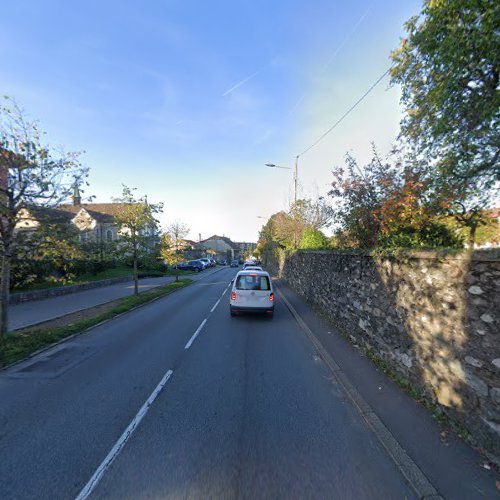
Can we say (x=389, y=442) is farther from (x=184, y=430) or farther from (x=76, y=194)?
(x=76, y=194)

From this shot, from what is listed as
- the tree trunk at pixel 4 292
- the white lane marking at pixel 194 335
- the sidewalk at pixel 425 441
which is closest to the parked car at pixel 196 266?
the white lane marking at pixel 194 335

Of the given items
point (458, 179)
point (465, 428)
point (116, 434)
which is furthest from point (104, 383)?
point (458, 179)

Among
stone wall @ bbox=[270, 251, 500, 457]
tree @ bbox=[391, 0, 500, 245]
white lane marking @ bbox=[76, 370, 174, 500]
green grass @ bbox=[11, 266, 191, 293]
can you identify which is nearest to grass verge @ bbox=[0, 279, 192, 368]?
green grass @ bbox=[11, 266, 191, 293]

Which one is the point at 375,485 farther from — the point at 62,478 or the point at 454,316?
the point at 62,478

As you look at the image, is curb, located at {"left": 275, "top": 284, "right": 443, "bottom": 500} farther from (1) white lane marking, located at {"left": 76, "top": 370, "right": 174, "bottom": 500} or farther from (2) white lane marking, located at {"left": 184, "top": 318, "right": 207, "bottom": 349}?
(2) white lane marking, located at {"left": 184, "top": 318, "right": 207, "bottom": 349}

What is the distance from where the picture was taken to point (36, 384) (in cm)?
477

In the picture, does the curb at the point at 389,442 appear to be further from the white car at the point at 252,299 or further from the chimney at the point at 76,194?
the chimney at the point at 76,194

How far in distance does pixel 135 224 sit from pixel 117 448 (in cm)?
1208

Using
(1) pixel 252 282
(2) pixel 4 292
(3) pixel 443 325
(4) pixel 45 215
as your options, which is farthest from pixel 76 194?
(3) pixel 443 325

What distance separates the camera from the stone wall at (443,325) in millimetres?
2930

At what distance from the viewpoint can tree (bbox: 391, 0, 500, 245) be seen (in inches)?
221

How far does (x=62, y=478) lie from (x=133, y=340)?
15.5ft

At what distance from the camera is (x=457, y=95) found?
6.86m

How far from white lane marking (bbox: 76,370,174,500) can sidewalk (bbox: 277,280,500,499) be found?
10.6ft
